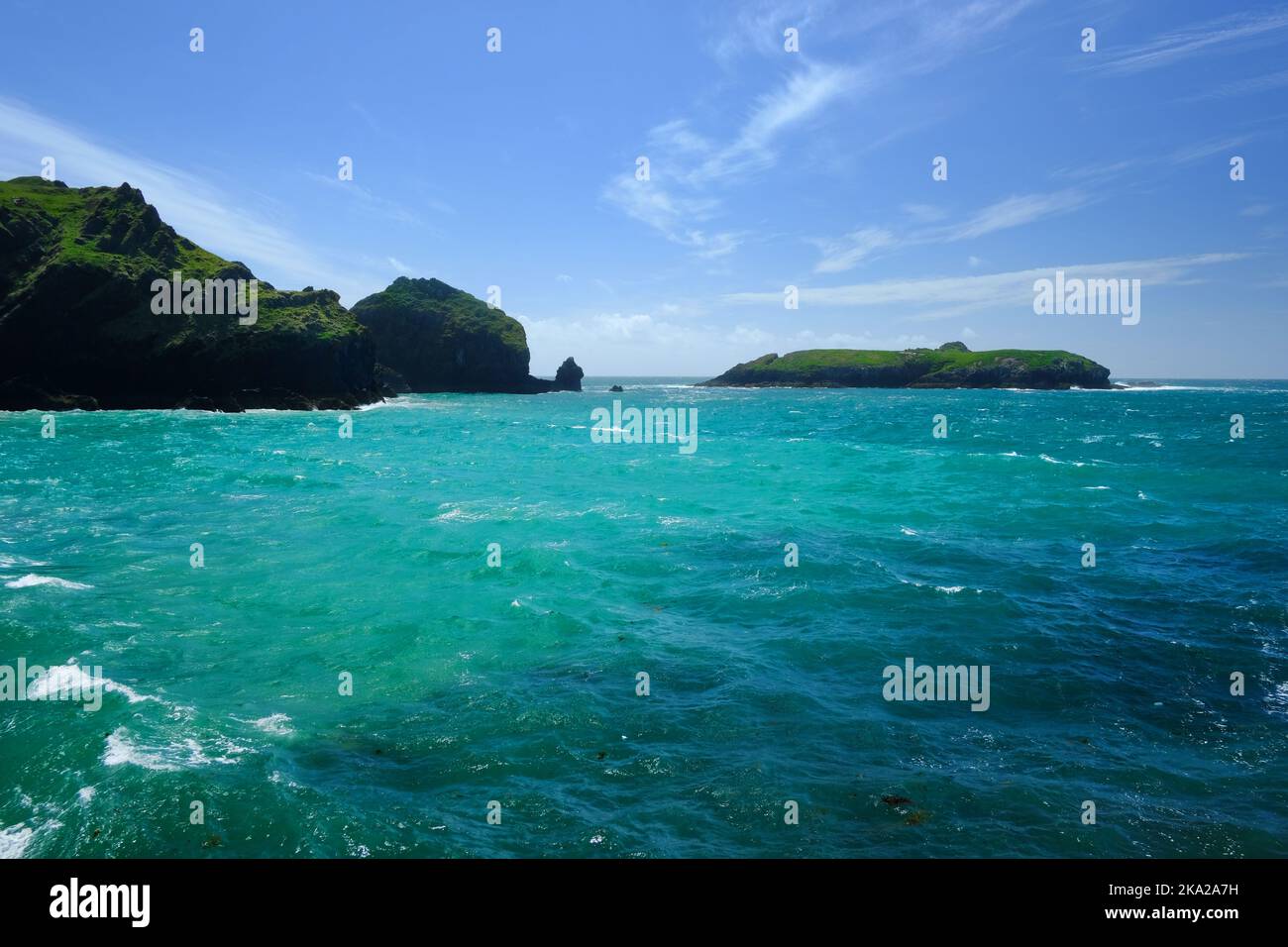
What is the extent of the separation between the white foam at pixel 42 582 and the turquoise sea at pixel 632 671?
166 mm

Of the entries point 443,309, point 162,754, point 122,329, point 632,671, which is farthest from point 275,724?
point 443,309

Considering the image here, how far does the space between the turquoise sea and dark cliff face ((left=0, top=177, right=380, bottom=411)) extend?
61.2 meters

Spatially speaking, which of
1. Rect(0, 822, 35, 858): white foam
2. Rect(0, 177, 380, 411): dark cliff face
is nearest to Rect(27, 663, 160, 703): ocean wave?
Rect(0, 822, 35, 858): white foam

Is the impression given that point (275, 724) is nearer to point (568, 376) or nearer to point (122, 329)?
point (122, 329)

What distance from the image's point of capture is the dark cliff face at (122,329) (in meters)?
78.8

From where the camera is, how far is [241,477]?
33.6 meters

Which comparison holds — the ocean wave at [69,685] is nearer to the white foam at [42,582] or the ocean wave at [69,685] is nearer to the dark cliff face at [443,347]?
the white foam at [42,582]

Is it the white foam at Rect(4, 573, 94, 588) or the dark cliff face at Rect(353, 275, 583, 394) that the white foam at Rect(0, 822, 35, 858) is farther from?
the dark cliff face at Rect(353, 275, 583, 394)

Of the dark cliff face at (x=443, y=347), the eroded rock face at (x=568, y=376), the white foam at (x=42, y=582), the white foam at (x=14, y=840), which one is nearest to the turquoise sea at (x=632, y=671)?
the white foam at (x=14, y=840)

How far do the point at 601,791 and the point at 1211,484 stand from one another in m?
40.6

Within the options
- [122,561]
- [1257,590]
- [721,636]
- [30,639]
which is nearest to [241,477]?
[122,561]

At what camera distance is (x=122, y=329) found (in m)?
81.8

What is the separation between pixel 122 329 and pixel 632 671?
95.1m
